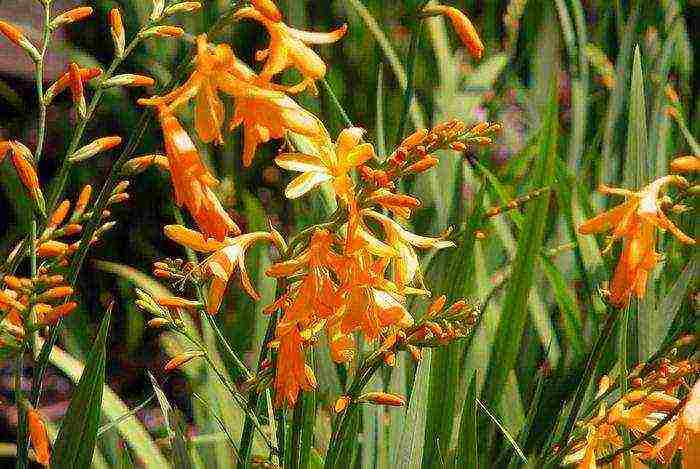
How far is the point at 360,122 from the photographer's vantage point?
8.02 feet

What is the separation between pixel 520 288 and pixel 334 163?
617mm

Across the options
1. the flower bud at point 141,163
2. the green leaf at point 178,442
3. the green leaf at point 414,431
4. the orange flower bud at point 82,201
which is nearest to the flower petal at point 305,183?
the flower bud at point 141,163

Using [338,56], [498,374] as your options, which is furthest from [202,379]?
[338,56]

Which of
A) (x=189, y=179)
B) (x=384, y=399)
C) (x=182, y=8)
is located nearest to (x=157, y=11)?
(x=182, y=8)

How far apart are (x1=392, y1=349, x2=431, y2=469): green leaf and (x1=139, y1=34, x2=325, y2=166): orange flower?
1.54ft

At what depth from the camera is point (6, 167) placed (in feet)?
5.90

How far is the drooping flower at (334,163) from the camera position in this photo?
80cm

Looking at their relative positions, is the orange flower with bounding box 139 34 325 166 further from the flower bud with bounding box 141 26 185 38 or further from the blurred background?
the blurred background

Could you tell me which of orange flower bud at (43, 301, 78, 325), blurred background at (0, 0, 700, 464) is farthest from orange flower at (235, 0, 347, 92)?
blurred background at (0, 0, 700, 464)

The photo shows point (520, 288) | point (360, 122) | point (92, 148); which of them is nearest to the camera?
point (92, 148)

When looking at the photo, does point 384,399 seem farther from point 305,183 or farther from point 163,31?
point 163,31

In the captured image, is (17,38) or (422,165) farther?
(17,38)

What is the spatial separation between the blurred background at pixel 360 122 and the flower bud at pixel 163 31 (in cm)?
83

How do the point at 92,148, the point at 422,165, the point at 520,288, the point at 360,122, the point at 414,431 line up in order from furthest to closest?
the point at 360,122 → the point at 520,288 → the point at 414,431 → the point at 92,148 → the point at 422,165
